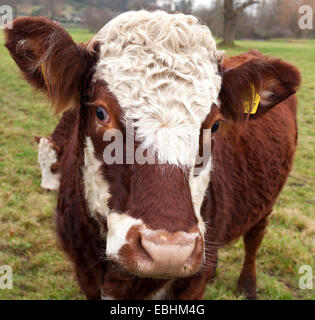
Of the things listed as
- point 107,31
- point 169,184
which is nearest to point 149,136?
point 169,184

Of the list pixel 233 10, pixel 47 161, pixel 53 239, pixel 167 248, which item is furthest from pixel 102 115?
pixel 233 10

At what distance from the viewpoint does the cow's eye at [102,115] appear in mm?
2045

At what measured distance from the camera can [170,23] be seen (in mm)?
2264

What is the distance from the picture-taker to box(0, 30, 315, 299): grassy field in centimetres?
405

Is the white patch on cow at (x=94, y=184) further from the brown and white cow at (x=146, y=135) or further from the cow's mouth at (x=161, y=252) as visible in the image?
the cow's mouth at (x=161, y=252)

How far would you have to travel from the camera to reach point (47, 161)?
5863mm

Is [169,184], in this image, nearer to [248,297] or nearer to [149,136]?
[149,136]

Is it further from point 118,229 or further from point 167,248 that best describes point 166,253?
point 118,229

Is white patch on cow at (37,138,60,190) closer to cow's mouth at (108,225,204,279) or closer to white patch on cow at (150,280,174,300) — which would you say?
white patch on cow at (150,280,174,300)

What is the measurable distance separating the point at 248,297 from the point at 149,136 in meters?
3.02

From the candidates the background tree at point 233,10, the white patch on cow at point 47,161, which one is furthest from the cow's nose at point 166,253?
the background tree at point 233,10

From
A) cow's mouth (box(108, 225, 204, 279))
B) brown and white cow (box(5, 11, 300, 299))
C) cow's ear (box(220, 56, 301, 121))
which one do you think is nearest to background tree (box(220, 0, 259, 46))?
cow's ear (box(220, 56, 301, 121))

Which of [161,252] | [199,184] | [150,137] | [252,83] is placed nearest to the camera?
[161,252]

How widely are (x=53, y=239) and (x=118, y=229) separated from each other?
122 inches
